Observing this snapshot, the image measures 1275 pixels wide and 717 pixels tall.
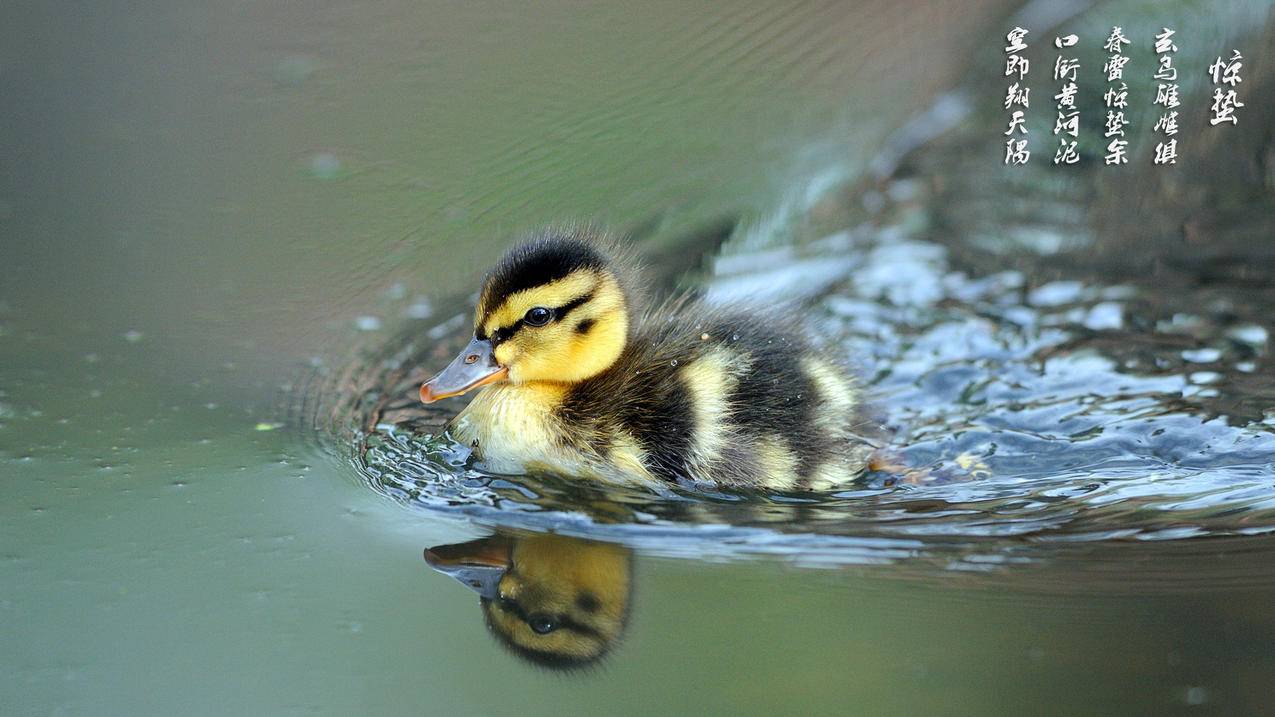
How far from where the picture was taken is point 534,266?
1.82 meters

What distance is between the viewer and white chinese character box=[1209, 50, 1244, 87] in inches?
109

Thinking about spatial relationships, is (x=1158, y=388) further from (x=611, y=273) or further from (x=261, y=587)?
(x=261, y=587)

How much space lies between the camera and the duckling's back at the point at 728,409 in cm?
179

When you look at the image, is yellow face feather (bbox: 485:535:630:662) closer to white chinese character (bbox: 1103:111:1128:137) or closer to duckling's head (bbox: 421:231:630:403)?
duckling's head (bbox: 421:231:630:403)

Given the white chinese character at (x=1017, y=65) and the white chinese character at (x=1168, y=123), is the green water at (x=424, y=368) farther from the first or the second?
the white chinese character at (x=1168, y=123)

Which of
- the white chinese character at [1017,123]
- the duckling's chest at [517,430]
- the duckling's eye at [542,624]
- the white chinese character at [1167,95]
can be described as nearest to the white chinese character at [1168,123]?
the white chinese character at [1167,95]

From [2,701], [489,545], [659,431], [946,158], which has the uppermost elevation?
[946,158]

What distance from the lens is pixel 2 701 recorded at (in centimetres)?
122

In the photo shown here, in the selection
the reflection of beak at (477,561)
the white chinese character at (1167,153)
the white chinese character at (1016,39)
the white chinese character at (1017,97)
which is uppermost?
the white chinese character at (1016,39)

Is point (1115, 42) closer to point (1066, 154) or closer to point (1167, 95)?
point (1167, 95)

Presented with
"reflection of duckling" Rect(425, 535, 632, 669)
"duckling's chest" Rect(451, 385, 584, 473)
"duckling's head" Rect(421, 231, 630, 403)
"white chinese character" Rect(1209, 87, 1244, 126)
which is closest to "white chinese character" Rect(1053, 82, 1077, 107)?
"white chinese character" Rect(1209, 87, 1244, 126)

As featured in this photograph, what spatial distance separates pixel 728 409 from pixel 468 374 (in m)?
0.35

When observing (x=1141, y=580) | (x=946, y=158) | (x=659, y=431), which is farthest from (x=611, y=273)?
(x=946, y=158)

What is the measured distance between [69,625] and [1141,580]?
1083mm
